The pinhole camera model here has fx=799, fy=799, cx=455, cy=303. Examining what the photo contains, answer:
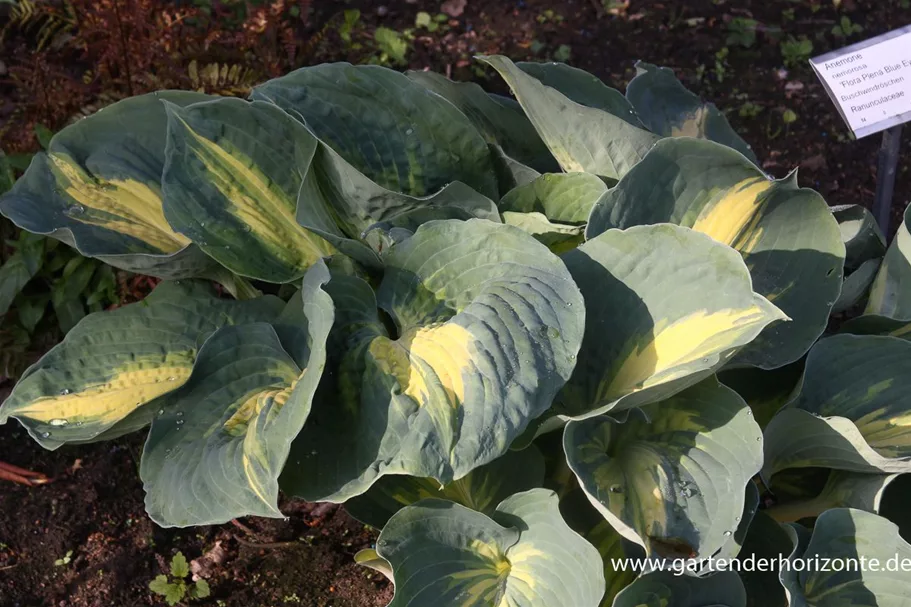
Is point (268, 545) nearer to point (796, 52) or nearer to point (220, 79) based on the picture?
point (220, 79)

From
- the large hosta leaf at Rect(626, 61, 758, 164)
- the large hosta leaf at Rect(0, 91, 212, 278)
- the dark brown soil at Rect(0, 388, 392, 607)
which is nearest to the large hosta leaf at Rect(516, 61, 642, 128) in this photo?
the large hosta leaf at Rect(626, 61, 758, 164)

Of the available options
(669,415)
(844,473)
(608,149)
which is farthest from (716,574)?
(608,149)

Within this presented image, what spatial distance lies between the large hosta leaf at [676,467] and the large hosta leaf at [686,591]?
4.5 inches

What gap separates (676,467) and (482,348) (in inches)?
17.0

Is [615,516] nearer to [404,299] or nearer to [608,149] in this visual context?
[404,299]

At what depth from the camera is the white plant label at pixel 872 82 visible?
1.77m

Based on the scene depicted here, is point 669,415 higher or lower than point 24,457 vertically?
higher

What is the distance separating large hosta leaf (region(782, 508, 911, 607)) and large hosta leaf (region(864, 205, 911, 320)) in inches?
20.0

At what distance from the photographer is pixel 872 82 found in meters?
1.79

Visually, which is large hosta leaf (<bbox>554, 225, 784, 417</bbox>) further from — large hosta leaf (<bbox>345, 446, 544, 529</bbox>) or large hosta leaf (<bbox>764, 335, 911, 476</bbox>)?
large hosta leaf (<bbox>764, 335, 911, 476</bbox>)

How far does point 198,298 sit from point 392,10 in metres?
1.65

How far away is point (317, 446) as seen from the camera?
1399 mm

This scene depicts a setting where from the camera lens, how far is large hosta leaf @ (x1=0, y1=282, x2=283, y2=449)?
1.41 m

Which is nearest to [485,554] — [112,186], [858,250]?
[112,186]
